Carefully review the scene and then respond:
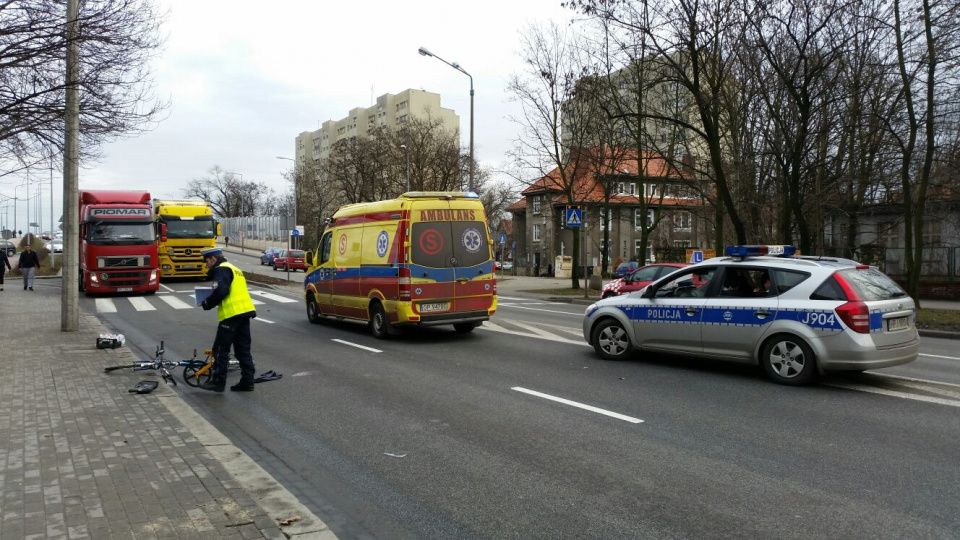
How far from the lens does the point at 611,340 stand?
10211 millimetres

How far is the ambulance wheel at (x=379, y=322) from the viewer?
1295 cm

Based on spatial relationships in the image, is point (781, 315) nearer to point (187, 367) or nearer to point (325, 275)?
point (187, 367)

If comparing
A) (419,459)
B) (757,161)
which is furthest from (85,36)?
(757,161)

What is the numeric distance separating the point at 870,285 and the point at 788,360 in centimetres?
129

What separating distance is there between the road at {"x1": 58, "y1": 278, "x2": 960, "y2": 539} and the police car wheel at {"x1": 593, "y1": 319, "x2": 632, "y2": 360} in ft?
0.80

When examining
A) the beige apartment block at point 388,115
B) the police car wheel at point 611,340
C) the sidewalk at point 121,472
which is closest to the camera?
the sidewalk at point 121,472

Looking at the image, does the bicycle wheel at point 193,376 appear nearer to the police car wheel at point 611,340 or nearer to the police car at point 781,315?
the police car wheel at point 611,340

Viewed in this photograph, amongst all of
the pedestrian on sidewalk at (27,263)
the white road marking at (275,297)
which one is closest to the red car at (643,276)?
the white road marking at (275,297)

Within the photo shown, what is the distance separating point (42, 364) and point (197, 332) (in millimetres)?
4715

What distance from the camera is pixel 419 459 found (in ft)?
18.1

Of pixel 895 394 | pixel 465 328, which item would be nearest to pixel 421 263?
pixel 465 328

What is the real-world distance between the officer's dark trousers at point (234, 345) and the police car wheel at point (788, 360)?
625 cm

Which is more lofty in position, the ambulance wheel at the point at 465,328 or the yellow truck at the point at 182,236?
the yellow truck at the point at 182,236

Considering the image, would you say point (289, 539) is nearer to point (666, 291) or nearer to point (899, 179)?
point (666, 291)
